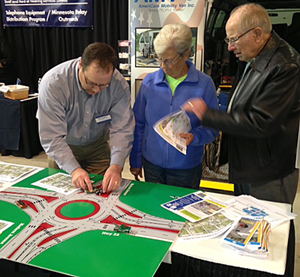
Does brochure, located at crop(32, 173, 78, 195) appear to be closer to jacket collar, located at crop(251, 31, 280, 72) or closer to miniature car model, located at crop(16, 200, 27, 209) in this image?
miniature car model, located at crop(16, 200, 27, 209)

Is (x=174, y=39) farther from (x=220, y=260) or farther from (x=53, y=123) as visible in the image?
(x=220, y=260)

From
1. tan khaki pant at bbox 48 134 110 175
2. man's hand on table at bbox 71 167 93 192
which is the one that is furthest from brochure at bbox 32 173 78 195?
tan khaki pant at bbox 48 134 110 175

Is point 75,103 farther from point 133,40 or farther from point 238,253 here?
point 133,40

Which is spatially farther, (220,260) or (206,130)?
(206,130)

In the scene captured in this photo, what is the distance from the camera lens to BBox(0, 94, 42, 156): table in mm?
4051

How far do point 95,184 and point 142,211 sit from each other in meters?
0.38

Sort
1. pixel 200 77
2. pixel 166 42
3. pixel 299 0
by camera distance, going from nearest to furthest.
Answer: pixel 166 42 < pixel 200 77 < pixel 299 0

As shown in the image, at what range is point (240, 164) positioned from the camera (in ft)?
5.46

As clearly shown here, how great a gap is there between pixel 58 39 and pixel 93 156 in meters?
4.16

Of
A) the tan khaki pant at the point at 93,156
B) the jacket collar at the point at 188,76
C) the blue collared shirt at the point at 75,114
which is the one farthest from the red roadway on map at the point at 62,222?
the jacket collar at the point at 188,76

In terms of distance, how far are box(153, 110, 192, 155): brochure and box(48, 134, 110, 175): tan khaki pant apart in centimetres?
57

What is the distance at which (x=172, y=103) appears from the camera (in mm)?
1781

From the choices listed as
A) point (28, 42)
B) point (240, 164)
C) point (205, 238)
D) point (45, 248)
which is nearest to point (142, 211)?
point (205, 238)

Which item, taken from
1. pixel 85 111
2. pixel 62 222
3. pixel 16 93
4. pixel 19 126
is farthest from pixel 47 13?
pixel 62 222
